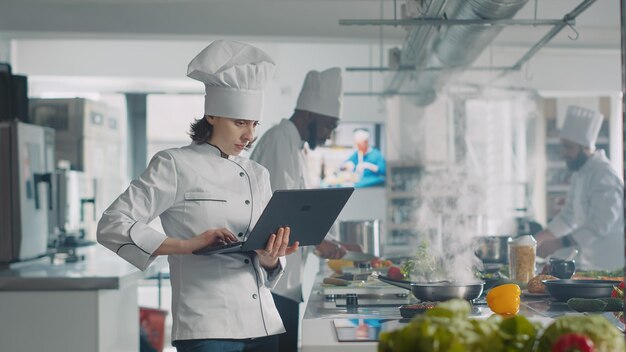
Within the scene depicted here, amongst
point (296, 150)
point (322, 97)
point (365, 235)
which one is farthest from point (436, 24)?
point (365, 235)

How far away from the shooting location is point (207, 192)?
2195mm

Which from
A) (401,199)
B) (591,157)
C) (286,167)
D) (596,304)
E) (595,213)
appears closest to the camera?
(596,304)

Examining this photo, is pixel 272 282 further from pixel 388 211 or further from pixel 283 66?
pixel 283 66

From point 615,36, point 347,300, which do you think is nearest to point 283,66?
point 615,36

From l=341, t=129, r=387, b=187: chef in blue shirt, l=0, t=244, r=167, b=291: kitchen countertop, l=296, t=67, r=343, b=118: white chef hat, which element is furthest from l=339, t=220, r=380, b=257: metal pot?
l=341, t=129, r=387, b=187: chef in blue shirt

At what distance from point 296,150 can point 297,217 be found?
55.6 inches

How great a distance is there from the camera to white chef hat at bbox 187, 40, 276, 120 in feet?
7.39

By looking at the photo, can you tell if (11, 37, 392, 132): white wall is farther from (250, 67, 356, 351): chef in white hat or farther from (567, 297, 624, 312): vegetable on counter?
(567, 297, 624, 312): vegetable on counter

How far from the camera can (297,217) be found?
2.04 meters

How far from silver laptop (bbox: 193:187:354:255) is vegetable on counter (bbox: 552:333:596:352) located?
961 mm

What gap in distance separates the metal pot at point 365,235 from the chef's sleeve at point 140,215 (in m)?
2.14

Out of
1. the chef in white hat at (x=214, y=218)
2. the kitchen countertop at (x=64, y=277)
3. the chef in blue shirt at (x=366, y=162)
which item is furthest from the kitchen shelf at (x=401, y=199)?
the chef in white hat at (x=214, y=218)

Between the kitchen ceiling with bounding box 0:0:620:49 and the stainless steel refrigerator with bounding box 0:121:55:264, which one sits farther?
the kitchen ceiling with bounding box 0:0:620:49

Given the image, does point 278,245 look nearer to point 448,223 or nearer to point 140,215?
point 140,215
